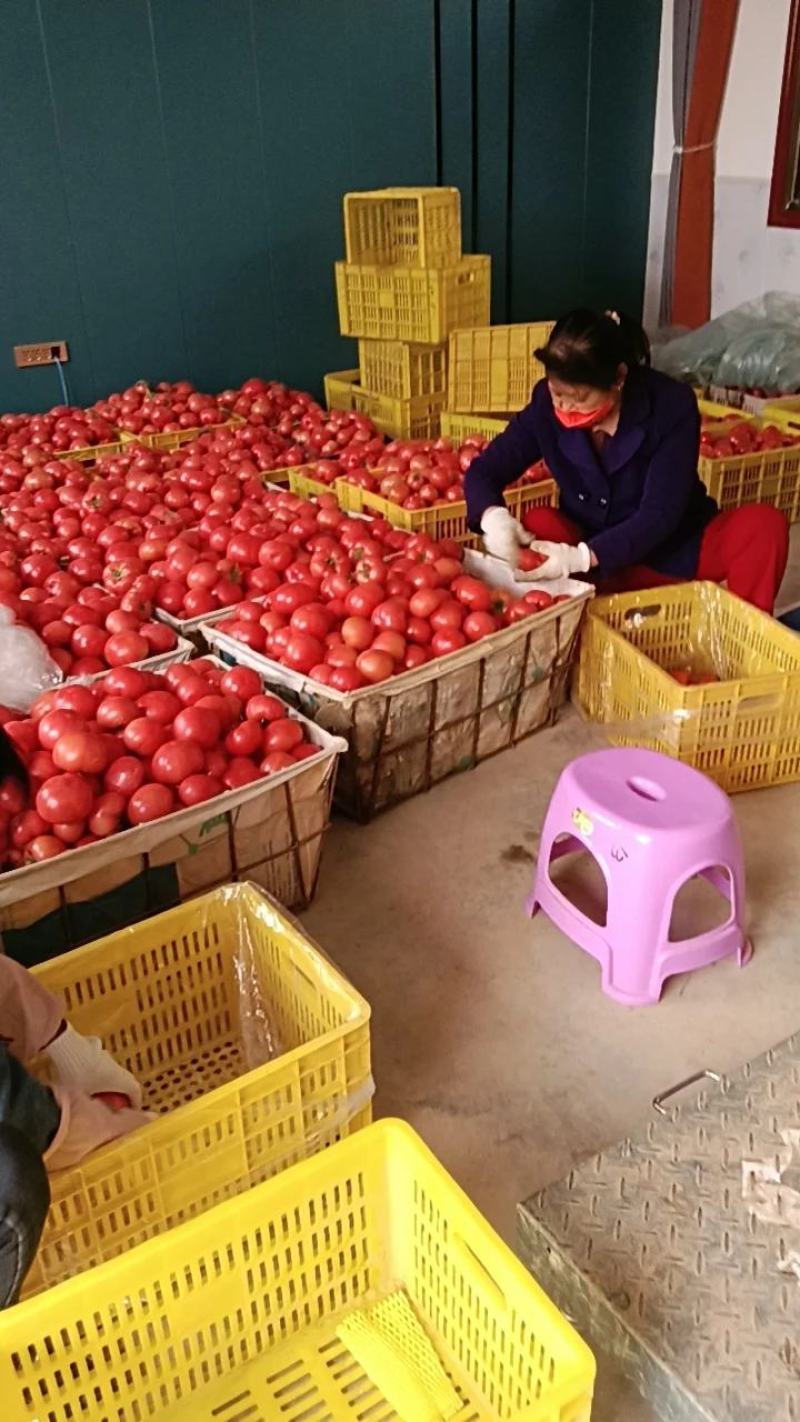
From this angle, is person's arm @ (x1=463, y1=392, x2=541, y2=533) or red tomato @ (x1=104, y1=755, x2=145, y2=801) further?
person's arm @ (x1=463, y1=392, x2=541, y2=533)

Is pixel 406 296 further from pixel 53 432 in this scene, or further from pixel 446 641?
pixel 446 641

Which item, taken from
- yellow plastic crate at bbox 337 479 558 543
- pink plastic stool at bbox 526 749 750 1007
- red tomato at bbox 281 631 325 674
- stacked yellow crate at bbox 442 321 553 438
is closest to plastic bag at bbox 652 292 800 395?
stacked yellow crate at bbox 442 321 553 438

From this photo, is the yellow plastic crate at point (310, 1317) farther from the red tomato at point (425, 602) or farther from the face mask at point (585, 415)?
the face mask at point (585, 415)

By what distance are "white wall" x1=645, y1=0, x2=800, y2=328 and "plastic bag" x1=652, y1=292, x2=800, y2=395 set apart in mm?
359

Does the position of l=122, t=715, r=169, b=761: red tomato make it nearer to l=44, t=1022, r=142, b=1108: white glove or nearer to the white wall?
l=44, t=1022, r=142, b=1108: white glove

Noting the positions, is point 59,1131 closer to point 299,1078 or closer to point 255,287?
point 299,1078

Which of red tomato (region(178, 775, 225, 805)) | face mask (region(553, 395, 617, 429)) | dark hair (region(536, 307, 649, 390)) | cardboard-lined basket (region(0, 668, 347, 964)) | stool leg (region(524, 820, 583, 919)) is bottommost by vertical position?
stool leg (region(524, 820, 583, 919))

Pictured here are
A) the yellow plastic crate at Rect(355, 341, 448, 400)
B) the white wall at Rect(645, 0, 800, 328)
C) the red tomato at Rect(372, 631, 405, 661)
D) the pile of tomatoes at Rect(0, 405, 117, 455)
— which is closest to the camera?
the red tomato at Rect(372, 631, 405, 661)

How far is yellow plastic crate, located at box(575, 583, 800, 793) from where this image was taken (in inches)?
99.6

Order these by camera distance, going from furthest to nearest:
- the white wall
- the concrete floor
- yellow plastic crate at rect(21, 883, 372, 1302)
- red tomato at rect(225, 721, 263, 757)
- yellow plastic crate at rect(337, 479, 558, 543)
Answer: the white wall
yellow plastic crate at rect(337, 479, 558, 543)
red tomato at rect(225, 721, 263, 757)
the concrete floor
yellow plastic crate at rect(21, 883, 372, 1302)

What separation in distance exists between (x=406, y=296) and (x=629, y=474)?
1.86 m

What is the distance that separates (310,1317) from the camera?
1.43m

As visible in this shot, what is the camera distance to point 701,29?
5.58 metres

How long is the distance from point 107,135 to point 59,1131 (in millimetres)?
4303
